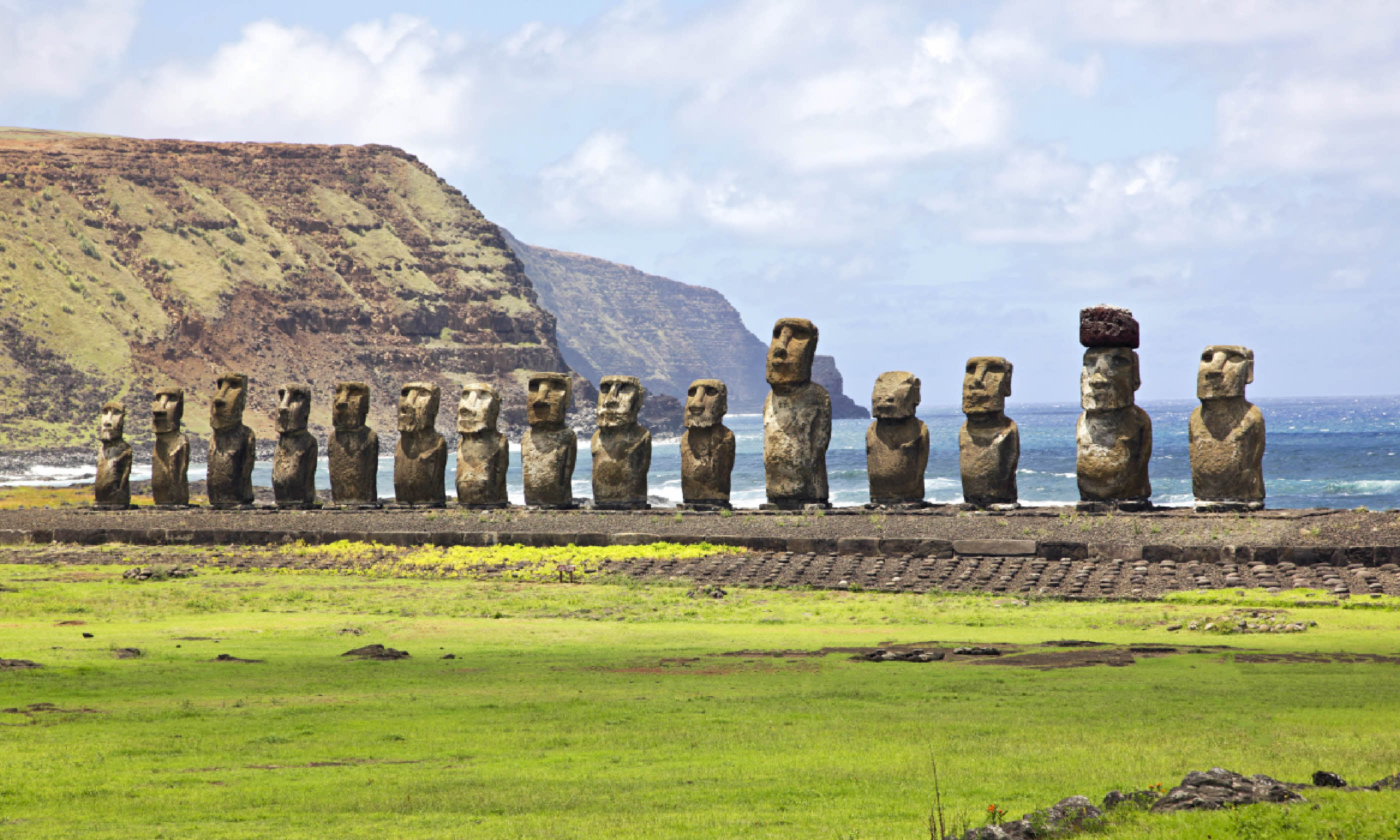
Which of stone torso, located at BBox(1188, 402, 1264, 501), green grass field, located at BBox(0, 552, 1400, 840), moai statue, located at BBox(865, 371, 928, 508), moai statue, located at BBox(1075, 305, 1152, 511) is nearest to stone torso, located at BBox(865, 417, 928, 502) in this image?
moai statue, located at BBox(865, 371, 928, 508)

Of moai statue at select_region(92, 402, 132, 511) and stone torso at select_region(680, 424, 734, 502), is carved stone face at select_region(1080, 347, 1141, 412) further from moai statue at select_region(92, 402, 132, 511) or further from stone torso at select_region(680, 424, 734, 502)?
moai statue at select_region(92, 402, 132, 511)

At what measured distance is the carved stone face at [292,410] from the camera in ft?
94.8

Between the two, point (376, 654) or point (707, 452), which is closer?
point (376, 654)

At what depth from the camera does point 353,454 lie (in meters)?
28.8

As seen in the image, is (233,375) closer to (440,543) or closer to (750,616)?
(440,543)

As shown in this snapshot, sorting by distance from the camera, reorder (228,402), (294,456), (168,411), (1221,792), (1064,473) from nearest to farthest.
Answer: (1221,792)
(294,456)
(228,402)
(168,411)
(1064,473)

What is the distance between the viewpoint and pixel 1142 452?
72.1ft

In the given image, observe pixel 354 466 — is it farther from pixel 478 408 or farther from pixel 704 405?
pixel 704 405

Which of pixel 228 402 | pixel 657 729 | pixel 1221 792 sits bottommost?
pixel 657 729

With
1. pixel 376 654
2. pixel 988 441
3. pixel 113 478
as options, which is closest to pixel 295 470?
pixel 113 478

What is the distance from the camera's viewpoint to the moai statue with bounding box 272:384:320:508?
2895cm

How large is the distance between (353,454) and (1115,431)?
602 inches

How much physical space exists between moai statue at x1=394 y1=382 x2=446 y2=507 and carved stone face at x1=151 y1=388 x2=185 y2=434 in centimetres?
576

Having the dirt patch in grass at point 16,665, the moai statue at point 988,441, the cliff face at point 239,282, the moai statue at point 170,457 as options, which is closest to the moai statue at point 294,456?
the moai statue at point 170,457
